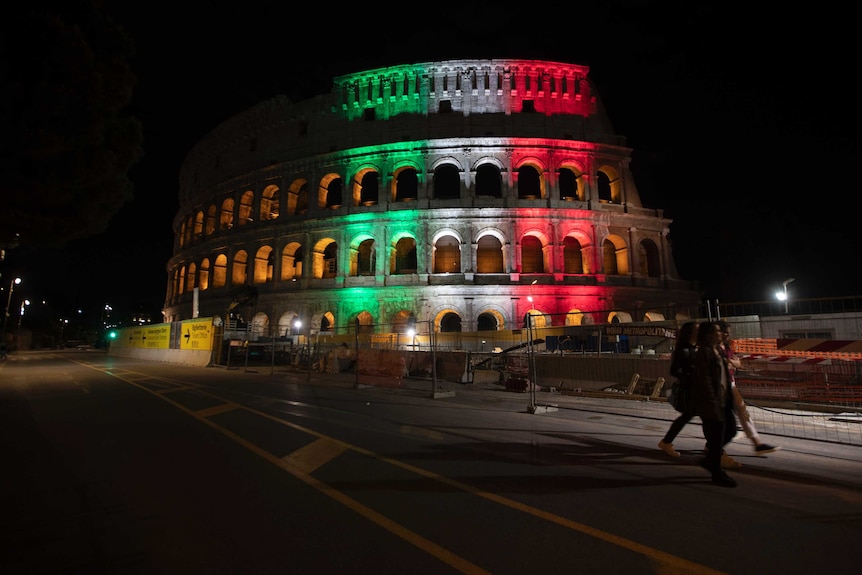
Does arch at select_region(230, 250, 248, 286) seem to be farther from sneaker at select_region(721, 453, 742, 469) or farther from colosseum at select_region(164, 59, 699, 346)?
sneaker at select_region(721, 453, 742, 469)

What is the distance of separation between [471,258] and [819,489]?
22.8m

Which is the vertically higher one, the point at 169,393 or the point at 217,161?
the point at 217,161

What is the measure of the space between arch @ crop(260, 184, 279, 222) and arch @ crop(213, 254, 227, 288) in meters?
5.08

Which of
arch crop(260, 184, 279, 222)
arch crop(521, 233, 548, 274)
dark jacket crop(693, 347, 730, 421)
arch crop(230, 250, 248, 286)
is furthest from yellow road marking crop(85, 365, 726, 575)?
arch crop(260, 184, 279, 222)

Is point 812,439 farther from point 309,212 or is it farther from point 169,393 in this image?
point 309,212

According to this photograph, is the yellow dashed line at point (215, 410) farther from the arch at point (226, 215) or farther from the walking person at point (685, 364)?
the arch at point (226, 215)

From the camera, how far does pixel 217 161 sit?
122ft

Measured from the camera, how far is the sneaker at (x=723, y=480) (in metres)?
3.99

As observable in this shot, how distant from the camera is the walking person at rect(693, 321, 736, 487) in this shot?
4074 millimetres

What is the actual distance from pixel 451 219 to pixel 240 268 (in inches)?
685

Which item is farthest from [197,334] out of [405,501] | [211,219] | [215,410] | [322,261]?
[405,501]

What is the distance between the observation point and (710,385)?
13.6ft

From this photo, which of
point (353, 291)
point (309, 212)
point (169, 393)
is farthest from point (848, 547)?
point (309, 212)

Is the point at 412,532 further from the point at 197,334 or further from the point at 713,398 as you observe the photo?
the point at 197,334
